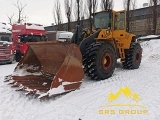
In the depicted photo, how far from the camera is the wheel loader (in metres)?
5.82

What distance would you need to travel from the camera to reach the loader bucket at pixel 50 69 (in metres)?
5.65

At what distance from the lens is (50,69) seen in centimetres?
715

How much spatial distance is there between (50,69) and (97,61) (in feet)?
4.89

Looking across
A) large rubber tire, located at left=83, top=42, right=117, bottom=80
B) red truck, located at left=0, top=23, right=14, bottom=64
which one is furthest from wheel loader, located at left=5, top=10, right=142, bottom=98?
red truck, located at left=0, top=23, right=14, bottom=64

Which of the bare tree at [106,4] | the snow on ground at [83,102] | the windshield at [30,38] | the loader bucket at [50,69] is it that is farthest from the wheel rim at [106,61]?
the bare tree at [106,4]

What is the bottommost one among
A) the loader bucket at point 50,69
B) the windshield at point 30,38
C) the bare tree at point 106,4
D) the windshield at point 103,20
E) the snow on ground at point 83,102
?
the snow on ground at point 83,102

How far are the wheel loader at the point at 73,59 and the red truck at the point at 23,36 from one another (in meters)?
6.87

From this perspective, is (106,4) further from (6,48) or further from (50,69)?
(50,69)

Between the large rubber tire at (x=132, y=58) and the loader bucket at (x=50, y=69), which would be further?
the large rubber tire at (x=132, y=58)

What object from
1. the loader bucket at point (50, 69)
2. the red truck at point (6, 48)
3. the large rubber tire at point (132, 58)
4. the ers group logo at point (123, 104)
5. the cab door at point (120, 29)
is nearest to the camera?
the ers group logo at point (123, 104)

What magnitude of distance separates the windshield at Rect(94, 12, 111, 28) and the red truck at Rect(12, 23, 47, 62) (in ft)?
22.0

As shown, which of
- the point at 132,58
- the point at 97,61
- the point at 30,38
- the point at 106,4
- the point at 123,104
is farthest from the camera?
the point at 106,4

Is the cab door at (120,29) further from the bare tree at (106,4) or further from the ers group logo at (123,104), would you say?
the bare tree at (106,4)

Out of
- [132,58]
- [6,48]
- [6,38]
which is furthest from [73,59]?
[6,38]
